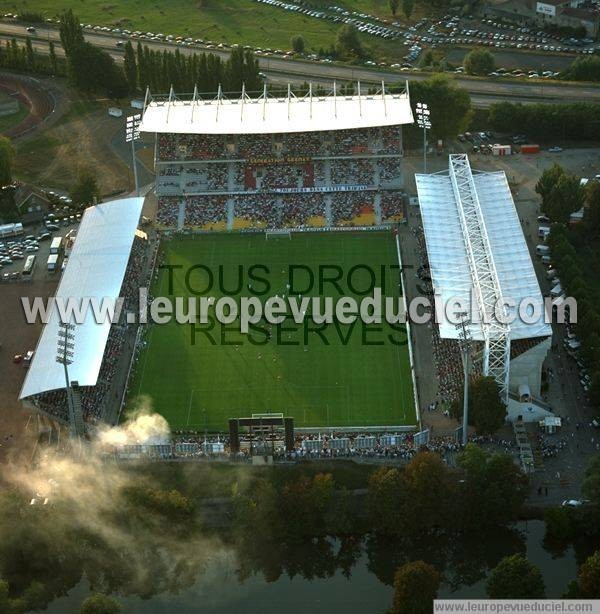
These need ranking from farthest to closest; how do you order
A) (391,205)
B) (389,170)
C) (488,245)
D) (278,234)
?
(389,170) → (391,205) → (278,234) → (488,245)

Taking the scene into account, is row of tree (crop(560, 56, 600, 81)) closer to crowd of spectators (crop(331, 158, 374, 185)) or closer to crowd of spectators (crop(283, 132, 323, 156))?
crowd of spectators (crop(331, 158, 374, 185))

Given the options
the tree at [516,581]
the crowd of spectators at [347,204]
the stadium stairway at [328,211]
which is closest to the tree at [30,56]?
the stadium stairway at [328,211]

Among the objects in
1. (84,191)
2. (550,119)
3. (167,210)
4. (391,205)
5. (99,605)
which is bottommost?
(99,605)

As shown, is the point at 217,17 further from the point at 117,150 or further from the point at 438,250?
the point at 438,250

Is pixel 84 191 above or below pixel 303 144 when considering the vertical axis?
below

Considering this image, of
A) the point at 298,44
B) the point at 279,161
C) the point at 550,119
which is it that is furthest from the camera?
the point at 298,44

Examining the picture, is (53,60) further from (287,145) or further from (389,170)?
(389,170)

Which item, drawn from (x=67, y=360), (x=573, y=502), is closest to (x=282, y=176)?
(x=67, y=360)
